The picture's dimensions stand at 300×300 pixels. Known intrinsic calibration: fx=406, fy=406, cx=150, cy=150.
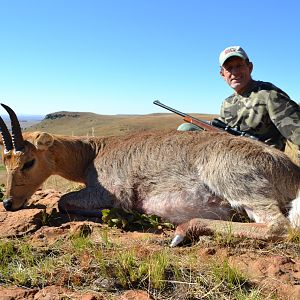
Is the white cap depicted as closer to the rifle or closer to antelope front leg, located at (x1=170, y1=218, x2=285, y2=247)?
the rifle

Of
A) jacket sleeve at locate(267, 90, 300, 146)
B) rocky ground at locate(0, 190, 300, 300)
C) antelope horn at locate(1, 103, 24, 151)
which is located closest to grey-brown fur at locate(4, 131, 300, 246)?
antelope horn at locate(1, 103, 24, 151)

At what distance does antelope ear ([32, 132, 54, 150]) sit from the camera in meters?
7.28

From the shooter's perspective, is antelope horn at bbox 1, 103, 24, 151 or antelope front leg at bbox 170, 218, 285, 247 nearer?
antelope front leg at bbox 170, 218, 285, 247

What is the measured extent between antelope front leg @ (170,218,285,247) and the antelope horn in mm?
3320

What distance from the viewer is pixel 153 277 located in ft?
12.6

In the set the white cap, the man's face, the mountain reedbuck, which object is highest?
the white cap

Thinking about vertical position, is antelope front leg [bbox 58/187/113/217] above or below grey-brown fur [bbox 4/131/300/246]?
below

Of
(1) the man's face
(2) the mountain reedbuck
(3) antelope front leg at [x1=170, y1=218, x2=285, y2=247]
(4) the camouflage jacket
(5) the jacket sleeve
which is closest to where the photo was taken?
(3) antelope front leg at [x1=170, y1=218, x2=285, y2=247]

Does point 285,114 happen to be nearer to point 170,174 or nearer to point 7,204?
point 170,174

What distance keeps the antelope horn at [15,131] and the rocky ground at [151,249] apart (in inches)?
43.0

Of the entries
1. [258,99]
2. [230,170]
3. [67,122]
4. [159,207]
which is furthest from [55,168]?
[67,122]

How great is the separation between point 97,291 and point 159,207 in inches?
109

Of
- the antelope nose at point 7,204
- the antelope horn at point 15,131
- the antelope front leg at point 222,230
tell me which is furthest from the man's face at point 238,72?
the antelope nose at point 7,204

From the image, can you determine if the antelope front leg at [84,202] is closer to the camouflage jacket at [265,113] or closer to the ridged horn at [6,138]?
the ridged horn at [6,138]
